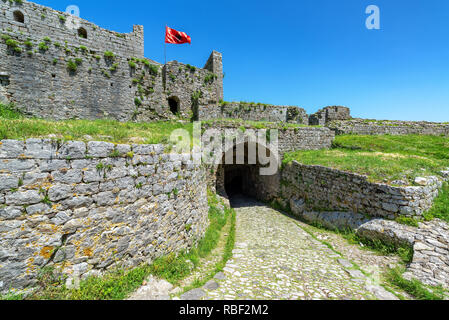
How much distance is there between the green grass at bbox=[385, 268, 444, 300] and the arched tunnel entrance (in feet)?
26.6

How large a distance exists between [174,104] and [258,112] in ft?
23.9

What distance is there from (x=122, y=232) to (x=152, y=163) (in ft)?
5.47

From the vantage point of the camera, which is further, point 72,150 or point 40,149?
point 72,150

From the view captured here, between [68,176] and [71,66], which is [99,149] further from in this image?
[71,66]

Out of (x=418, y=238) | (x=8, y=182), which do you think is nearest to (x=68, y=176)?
(x=8, y=182)

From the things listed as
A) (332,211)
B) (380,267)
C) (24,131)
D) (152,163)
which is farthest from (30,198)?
(332,211)

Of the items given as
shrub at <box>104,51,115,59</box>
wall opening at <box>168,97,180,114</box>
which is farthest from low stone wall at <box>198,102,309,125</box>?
shrub at <box>104,51,115,59</box>

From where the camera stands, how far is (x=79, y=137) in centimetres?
373

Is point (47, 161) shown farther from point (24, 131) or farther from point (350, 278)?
point (350, 278)

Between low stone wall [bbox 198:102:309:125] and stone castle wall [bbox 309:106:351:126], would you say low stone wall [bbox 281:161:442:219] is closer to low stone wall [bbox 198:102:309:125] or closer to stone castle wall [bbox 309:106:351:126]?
low stone wall [bbox 198:102:309:125]

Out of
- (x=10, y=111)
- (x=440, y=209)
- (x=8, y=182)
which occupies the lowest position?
(x=440, y=209)

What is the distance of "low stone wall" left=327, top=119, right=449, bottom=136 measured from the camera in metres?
17.6

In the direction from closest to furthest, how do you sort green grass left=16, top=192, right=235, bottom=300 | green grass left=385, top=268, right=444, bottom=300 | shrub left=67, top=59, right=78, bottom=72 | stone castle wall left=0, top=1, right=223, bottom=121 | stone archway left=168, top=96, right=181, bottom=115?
green grass left=16, top=192, right=235, bottom=300 → green grass left=385, top=268, right=444, bottom=300 → stone castle wall left=0, top=1, right=223, bottom=121 → shrub left=67, top=59, right=78, bottom=72 → stone archway left=168, top=96, right=181, bottom=115

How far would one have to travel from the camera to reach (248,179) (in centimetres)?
1670
